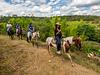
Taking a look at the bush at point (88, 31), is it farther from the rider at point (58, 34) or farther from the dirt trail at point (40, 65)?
the rider at point (58, 34)

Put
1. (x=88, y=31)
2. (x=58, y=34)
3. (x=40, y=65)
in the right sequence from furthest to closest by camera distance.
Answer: (x=88, y=31) < (x=58, y=34) < (x=40, y=65)

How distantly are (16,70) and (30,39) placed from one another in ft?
27.1

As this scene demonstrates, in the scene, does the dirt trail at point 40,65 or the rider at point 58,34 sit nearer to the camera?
the dirt trail at point 40,65

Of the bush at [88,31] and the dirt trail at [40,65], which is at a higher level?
the dirt trail at [40,65]

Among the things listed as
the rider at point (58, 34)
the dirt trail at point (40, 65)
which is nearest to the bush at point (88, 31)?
the dirt trail at point (40, 65)

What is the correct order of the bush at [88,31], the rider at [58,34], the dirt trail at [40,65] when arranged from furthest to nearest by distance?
the bush at [88,31]
the rider at [58,34]
the dirt trail at [40,65]

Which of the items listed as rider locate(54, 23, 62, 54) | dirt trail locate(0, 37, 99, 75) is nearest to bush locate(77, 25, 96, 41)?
dirt trail locate(0, 37, 99, 75)

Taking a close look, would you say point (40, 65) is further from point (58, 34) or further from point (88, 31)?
point (88, 31)

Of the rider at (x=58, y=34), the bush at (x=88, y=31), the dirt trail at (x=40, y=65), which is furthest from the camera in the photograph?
the bush at (x=88, y=31)

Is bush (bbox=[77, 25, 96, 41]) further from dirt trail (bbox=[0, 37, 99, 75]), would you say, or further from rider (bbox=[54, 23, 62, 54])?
rider (bbox=[54, 23, 62, 54])

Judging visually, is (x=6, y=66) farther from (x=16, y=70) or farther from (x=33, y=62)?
(x=33, y=62)

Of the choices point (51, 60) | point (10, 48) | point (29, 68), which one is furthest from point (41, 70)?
point (10, 48)

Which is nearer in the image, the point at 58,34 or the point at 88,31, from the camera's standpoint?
the point at 58,34

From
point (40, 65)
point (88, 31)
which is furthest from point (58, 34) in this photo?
point (88, 31)
